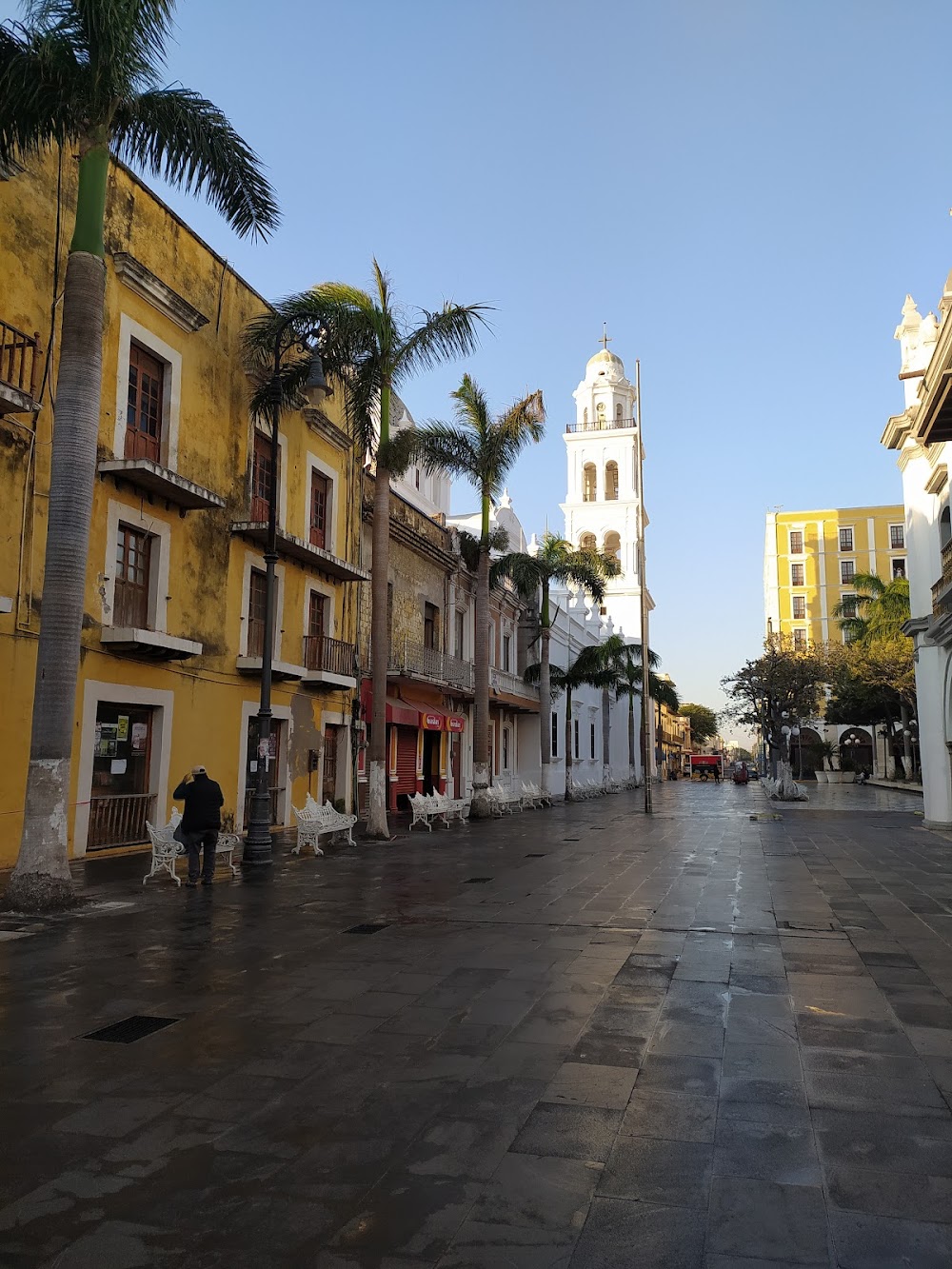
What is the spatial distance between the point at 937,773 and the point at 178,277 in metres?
18.7

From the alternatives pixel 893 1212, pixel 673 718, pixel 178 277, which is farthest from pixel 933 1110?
pixel 673 718

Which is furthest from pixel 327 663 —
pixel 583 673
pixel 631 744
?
pixel 631 744

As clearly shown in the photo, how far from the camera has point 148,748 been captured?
636 inches

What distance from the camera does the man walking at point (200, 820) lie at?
11531 millimetres

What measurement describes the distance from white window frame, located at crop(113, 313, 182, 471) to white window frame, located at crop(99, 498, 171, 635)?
960 mm

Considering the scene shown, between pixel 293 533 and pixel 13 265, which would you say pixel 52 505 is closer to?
pixel 13 265

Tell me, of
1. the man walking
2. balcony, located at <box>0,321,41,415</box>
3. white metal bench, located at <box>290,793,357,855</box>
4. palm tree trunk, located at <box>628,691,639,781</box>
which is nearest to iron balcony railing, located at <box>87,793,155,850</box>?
white metal bench, located at <box>290,793,357,855</box>

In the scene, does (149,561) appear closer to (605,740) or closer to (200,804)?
(200,804)

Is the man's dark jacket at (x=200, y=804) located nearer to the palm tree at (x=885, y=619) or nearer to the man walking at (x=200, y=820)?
the man walking at (x=200, y=820)

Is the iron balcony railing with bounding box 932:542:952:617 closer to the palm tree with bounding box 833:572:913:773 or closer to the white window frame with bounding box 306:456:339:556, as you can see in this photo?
the white window frame with bounding box 306:456:339:556

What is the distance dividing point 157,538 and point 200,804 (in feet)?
21.3

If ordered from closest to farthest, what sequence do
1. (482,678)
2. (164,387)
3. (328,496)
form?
(164,387), (328,496), (482,678)

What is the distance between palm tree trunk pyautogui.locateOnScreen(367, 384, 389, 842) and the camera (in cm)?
1842

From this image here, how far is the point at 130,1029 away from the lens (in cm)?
552
